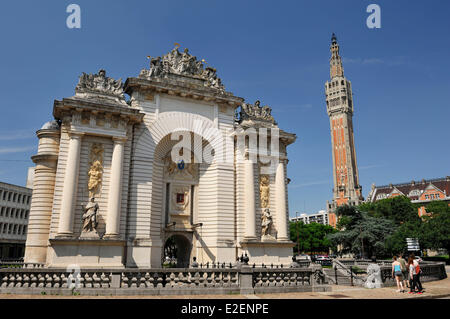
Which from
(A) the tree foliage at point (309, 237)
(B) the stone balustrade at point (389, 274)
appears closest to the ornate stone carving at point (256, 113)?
(B) the stone balustrade at point (389, 274)

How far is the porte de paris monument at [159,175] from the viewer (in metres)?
23.8

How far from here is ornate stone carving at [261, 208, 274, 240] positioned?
95.6 ft

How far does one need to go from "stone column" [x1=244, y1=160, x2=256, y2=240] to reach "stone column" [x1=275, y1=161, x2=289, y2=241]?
2.67 metres

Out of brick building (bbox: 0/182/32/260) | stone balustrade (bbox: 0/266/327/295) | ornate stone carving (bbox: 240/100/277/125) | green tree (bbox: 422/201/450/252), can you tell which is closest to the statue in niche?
ornate stone carving (bbox: 240/100/277/125)

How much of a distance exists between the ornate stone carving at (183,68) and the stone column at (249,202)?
7.93 meters

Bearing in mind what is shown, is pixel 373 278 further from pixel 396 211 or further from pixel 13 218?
pixel 13 218

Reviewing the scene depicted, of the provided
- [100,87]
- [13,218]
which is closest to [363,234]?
[100,87]

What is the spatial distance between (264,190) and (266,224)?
316 centimetres

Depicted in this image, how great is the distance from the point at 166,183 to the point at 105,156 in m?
5.93

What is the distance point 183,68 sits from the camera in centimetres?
3069

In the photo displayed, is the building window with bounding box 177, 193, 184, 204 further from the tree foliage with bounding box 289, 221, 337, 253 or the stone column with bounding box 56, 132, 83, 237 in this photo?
the tree foliage with bounding box 289, 221, 337, 253
